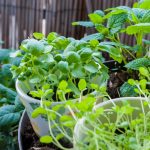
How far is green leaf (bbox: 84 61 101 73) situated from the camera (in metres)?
0.62

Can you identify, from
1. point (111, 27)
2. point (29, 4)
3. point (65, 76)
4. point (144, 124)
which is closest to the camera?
point (144, 124)

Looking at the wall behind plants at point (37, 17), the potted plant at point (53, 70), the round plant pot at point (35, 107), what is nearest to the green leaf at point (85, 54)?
the potted plant at point (53, 70)

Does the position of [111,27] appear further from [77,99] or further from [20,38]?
[20,38]

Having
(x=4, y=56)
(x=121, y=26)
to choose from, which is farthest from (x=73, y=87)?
(x=4, y=56)

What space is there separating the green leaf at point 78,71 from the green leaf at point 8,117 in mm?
288

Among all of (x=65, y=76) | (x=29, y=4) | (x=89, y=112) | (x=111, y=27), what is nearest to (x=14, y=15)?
(x=29, y=4)

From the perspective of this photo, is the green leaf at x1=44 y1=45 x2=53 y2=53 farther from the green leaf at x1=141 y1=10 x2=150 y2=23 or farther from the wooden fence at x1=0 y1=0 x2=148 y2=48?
the wooden fence at x1=0 y1=0 x2=148 y2=48

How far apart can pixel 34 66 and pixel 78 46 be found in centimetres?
10

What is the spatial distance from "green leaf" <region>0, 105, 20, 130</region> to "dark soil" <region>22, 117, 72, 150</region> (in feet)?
0.32

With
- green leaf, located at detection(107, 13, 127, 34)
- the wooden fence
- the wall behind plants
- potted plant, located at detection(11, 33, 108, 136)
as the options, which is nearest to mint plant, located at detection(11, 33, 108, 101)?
potted plant, located at detection(11, 33, 108, 136)

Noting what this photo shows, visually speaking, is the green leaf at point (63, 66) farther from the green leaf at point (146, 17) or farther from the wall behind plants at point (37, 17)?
the wall behind plants at point (37, 17)

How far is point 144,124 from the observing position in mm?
501

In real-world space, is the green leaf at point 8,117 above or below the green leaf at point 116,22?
below

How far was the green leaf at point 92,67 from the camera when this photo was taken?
2.04ft
